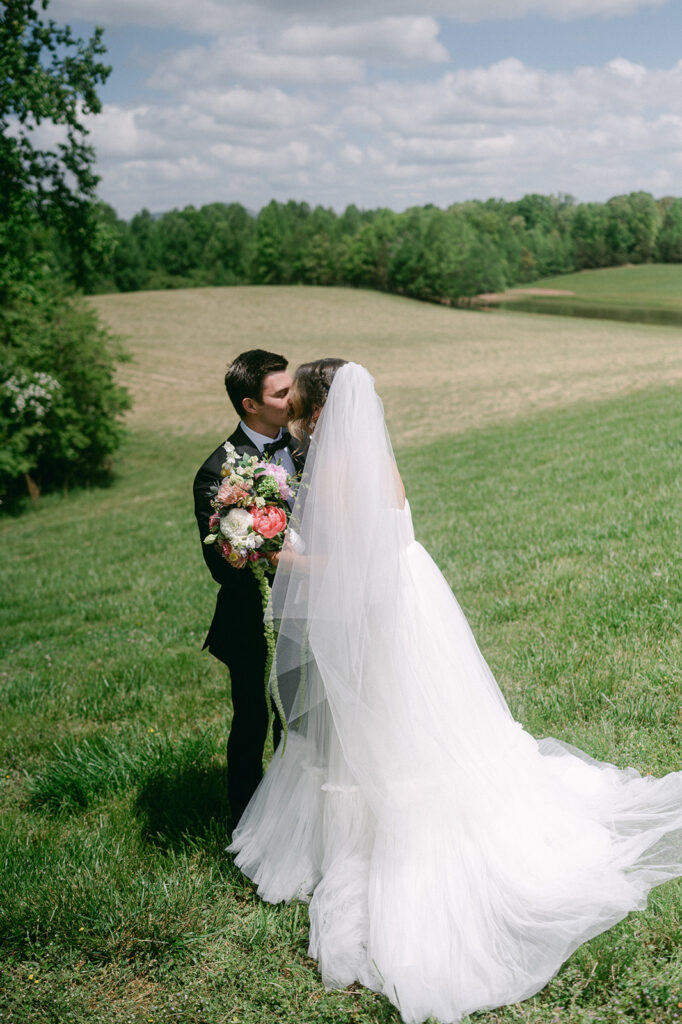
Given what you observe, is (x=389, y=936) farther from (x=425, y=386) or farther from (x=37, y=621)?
(x=425, y=386)

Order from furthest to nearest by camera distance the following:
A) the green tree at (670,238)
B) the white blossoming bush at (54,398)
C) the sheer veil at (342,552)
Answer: the green tree at (670,238), the white blossoming bush at (54,398), the sheer veil at (342,552)

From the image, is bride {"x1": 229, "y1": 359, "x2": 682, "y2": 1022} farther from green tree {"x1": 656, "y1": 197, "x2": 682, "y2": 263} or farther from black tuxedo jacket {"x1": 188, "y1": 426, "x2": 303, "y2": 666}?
green tree {"x1": 656, "y1": 197, "x2": 682, "y2": 263}

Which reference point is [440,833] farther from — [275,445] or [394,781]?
[275,445]

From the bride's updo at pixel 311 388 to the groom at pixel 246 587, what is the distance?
0.13 meters

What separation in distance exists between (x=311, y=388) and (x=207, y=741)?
8.94 feet

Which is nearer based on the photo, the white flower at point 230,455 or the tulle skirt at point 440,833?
the tulle skirt at point 440,833

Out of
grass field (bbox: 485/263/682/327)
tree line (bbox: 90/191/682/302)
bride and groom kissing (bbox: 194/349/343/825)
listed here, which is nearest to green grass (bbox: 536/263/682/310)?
grass field (bbox: 485/263/682/327)

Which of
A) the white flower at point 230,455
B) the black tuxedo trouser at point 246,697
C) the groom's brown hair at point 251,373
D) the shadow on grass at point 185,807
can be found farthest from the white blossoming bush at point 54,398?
the white flower at point 230,455

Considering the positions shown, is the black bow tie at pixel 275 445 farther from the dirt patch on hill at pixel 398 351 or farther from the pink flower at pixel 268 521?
the dirt patch on hill at pixel 398 351

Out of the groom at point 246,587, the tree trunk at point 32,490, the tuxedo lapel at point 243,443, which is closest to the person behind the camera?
the groom at point 246,587

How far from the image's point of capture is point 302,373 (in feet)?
13.4

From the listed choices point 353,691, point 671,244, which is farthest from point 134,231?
point 353,691

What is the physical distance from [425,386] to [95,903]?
39.9 meters

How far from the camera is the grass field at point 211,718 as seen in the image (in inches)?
128
